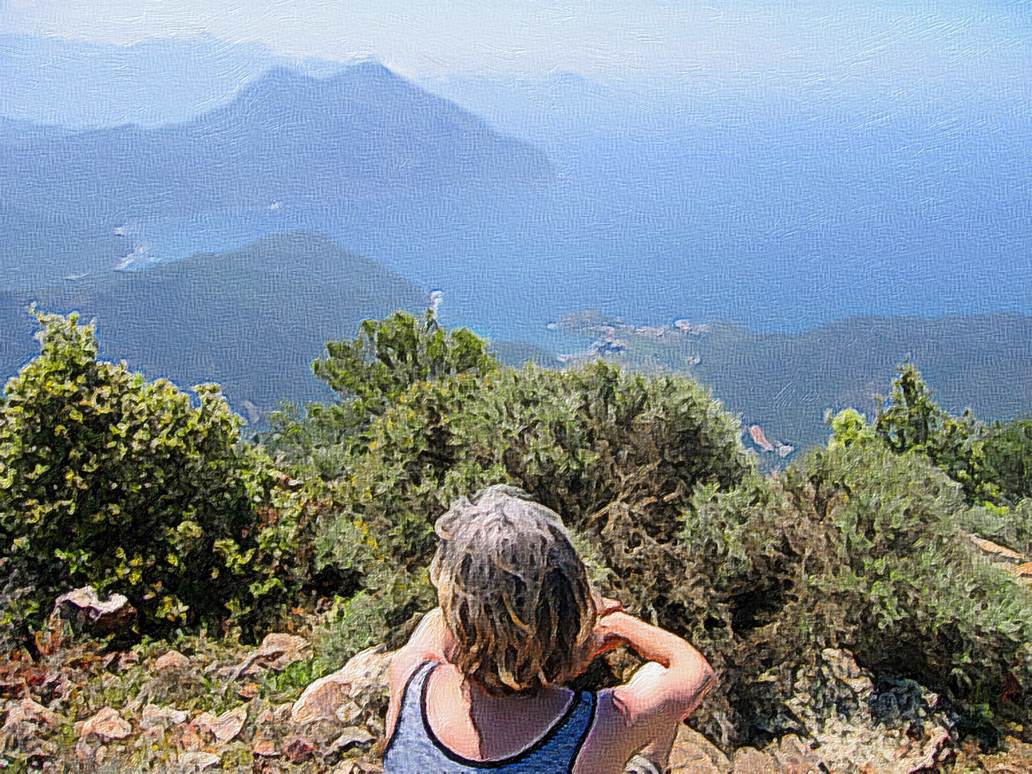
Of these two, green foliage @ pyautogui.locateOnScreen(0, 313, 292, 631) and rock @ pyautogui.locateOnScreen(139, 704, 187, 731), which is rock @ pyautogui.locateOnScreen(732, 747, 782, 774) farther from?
green foliage @ pyautogui.locateOnScreen(0, 313, 292, 631)

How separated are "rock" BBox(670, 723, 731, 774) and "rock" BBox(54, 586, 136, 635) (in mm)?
3133

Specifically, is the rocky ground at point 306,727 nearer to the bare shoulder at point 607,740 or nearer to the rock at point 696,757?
the rock at point 696,757

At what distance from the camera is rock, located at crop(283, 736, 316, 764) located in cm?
374

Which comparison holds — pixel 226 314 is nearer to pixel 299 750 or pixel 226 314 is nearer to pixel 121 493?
pixel 121 493

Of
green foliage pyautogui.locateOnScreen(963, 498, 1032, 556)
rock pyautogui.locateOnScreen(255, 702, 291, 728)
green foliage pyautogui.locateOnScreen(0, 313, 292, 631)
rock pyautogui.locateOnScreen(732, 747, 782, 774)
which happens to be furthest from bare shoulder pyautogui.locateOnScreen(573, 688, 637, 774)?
green foliage pyautogui.locateOnScreen(963, 498, 1032, 556)

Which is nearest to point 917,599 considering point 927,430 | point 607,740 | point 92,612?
point 607,740

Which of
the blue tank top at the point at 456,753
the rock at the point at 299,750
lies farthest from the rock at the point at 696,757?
the blue tank top at the point at 456,753

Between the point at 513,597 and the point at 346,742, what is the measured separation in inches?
93.0

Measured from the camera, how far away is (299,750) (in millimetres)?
3748

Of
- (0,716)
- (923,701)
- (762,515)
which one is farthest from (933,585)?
(0,716)

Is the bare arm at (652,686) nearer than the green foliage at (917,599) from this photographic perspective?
Yes

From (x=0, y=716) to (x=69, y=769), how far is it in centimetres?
68

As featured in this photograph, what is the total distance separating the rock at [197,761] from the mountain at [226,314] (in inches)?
5279

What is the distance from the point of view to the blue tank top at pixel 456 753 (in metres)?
1.80
